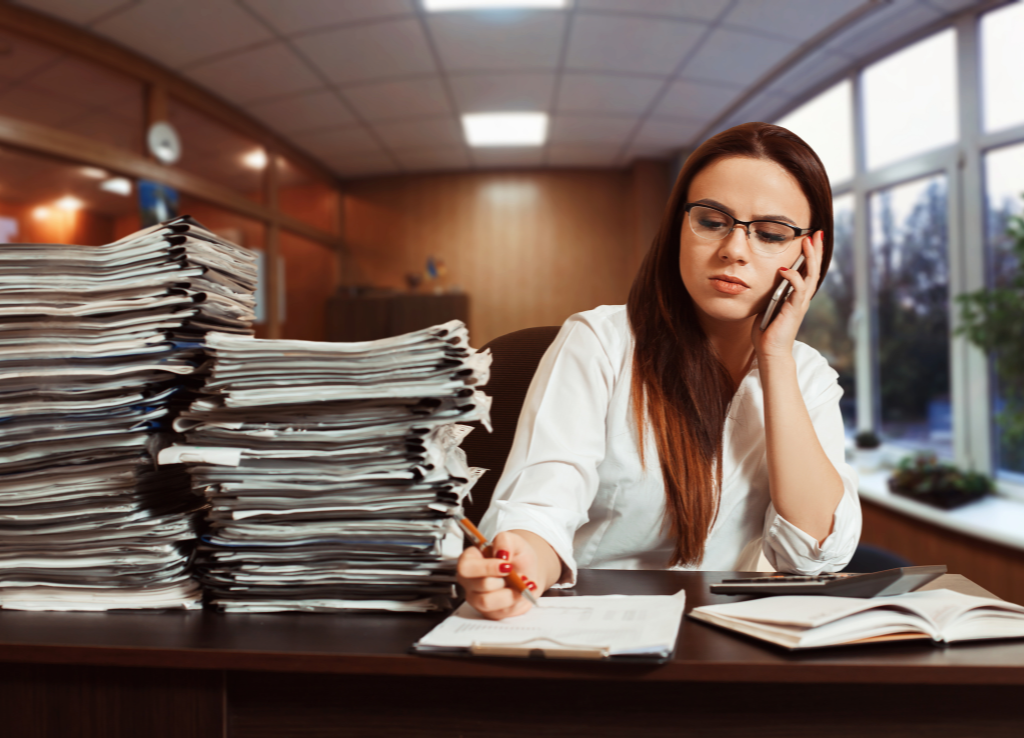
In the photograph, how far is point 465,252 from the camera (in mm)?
6684

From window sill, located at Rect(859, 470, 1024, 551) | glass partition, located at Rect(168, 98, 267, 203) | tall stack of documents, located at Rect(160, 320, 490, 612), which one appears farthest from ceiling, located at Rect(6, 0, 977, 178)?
tall stack of documents, located at Rect(160, 320, 490, 612)

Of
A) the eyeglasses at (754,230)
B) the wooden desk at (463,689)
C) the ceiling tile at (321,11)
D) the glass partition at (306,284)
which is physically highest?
the ceiling tile at (321,11)

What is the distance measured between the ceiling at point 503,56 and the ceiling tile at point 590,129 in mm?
24

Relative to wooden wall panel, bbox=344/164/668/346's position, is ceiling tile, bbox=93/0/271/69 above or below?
above

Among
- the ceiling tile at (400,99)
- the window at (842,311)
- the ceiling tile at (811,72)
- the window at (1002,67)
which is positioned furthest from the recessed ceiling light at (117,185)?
the window at (1002,67)

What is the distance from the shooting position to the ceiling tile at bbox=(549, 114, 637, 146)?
514 centimetres

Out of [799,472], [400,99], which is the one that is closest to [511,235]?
[400,99]

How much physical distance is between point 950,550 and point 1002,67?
231 cm

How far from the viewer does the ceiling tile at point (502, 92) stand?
4.36 m

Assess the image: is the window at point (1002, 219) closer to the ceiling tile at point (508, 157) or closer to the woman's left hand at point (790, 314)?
the woman's left hand at point (790, 314)

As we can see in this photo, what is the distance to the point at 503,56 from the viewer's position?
4.06 meters

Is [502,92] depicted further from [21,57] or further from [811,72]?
[21,57]

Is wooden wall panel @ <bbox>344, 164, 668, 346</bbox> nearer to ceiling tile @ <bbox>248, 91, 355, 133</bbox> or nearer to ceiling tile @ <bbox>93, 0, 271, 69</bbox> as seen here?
ceiling tile @ <bbox>248, 91, 355, 133</bbox>

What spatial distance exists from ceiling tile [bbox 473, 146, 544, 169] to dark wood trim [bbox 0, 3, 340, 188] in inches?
68.4
